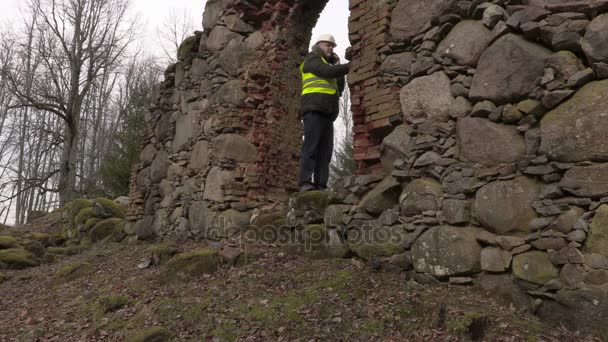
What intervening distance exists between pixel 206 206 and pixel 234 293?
255 cm

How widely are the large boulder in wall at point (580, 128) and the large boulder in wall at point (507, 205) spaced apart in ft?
1.04

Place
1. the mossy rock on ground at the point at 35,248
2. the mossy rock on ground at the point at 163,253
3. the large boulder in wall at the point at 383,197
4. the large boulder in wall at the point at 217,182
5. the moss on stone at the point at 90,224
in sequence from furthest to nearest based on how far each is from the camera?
the moss on stone at the point at 90,224 → the mossy rock on ground at the point at 35,248 → the large boulder in wall at the point at 217,182 → the mossy rock on ground at the point at 163,253 → the large boulder in wall at the point at 383,197

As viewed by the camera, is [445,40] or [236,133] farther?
[236,133]

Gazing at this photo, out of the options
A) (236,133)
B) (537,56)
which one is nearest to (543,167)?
(537,56)

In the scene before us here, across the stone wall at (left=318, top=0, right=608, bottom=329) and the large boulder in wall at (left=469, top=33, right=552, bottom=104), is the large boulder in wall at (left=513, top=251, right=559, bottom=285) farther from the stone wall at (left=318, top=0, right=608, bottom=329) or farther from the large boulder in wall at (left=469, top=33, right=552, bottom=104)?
the large boulder in wall at (left=469, top=33, right=552, bottom=104)

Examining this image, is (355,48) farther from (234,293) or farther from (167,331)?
(167,331)

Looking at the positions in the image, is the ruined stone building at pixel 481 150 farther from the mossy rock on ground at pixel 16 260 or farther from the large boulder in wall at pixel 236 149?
the mossy rock on ground at pixel 16 260

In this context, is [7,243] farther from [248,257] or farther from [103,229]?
[248,257]

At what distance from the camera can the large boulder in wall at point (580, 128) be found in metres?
3.11

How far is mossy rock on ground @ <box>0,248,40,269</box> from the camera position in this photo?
837 cm

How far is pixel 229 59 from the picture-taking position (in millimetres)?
7160

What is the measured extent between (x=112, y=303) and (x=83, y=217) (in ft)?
22.0

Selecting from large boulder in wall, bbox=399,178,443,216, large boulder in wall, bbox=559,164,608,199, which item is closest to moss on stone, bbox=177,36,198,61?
large boulder in wall, bbox=399,178,443,216

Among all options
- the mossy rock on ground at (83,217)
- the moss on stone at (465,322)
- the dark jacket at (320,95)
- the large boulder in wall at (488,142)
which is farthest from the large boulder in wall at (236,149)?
the mossy rock on ground at (83,217)
